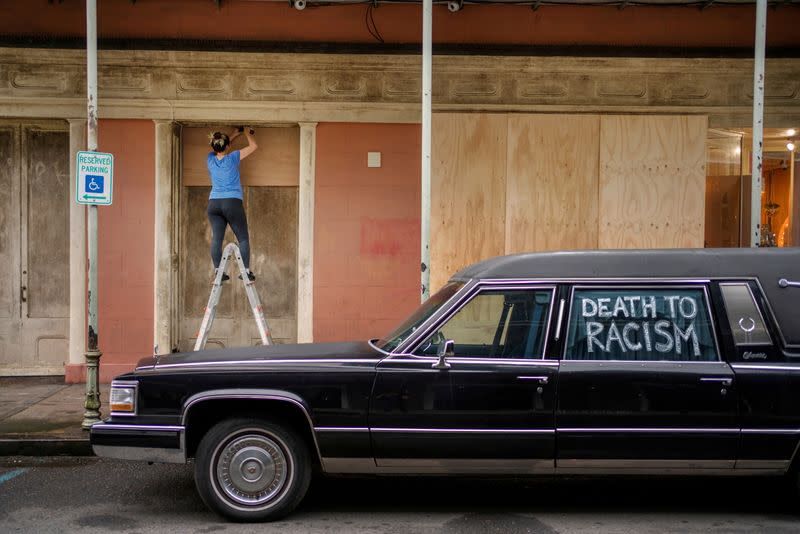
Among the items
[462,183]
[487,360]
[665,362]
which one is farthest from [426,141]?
[665,362]

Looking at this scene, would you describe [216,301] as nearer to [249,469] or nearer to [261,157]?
[261,157]

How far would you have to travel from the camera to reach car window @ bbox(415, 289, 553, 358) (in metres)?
5.54

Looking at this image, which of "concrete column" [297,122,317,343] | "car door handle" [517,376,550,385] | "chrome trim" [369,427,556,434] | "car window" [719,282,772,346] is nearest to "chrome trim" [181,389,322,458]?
"chrome trim" [369,427,556,434]

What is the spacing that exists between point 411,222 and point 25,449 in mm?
5102

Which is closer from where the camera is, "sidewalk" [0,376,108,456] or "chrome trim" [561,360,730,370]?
"chrome trim" [561,360,730,370]

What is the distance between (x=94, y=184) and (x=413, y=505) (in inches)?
165

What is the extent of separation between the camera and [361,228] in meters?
10.6

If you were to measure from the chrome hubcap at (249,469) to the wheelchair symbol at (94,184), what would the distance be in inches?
135

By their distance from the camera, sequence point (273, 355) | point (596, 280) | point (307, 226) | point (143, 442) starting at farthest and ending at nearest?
1. point (307, 226)
2. point (273, 355)
3. point (596, 280)
4. point (143, 442)

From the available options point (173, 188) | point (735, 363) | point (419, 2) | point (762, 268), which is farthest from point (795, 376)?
point (173, 188)

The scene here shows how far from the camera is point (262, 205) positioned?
432 inches

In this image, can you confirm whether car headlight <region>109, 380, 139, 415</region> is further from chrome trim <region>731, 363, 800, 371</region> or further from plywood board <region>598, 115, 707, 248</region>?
plywood board <region>598, 115, 707, 248</region>

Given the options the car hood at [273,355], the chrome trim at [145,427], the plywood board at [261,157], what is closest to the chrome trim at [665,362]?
the car hood at [273,355]

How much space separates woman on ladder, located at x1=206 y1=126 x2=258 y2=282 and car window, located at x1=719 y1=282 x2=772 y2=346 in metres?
5.34
